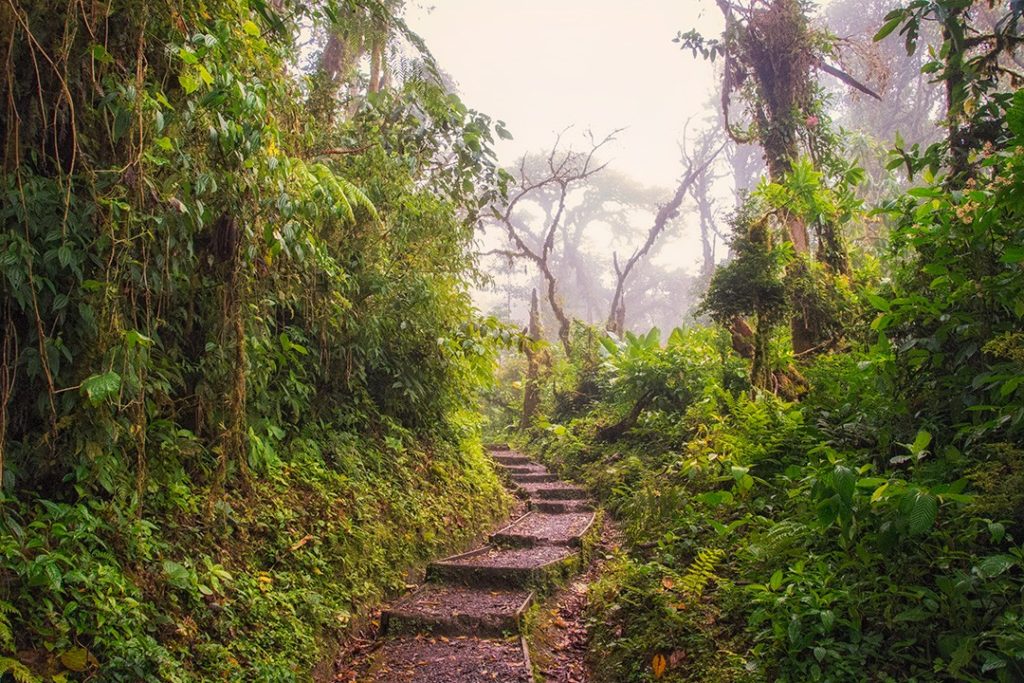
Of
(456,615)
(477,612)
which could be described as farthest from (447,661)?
(477,612)

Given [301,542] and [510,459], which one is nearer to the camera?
[301,542]

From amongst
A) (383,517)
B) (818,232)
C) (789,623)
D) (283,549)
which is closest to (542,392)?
(818,232)

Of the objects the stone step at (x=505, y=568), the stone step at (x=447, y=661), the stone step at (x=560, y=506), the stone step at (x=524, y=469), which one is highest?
the stone step at (x=524, y=469)

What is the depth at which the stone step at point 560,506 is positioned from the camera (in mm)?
8180

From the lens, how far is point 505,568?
565cm

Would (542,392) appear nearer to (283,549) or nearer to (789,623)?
(283,549)

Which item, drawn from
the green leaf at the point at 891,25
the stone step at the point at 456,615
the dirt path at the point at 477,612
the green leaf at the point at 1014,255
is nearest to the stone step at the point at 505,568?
the dirt path at the point at 477,612

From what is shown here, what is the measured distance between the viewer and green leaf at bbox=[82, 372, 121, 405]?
3.01m

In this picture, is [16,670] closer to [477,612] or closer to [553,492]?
[477,612]

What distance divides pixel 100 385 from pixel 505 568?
3.73m

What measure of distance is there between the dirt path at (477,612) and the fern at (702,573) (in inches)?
Answer: 40.6

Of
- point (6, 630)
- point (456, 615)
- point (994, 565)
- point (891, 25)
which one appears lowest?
point (456, 615)

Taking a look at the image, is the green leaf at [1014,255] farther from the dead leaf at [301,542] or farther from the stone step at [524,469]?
the stone step at [524,469]

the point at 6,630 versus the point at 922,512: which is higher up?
the point at 922,512
